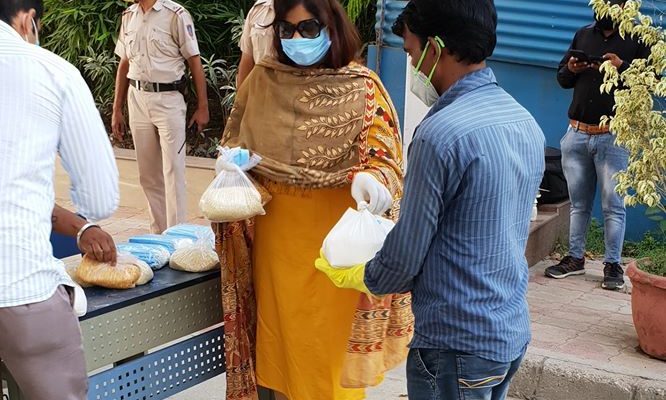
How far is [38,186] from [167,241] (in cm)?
133

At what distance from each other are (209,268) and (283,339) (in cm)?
38

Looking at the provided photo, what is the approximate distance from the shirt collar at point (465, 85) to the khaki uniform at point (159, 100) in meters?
4.22

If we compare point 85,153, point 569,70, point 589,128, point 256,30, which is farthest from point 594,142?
point 85,153

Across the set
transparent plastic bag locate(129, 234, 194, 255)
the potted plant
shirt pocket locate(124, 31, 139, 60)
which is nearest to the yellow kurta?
transparent plastic bag locate(129, 234, 194, 255)

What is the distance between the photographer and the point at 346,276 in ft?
8.29

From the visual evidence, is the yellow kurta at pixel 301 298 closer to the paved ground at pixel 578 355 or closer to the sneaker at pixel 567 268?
the paved ground at pixel 578 355

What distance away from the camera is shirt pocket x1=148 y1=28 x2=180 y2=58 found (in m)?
6.12

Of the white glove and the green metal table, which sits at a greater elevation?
the white glove

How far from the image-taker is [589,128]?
5559 mm

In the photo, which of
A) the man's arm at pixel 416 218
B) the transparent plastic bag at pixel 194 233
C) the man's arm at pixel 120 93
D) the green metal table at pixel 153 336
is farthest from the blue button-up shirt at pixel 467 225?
the man's arm at pixel 120 93

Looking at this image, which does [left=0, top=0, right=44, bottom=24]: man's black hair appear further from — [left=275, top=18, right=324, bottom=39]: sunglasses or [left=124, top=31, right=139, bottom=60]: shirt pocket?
[left=124, top=31, right=139, bottom=60]: shirt pocket

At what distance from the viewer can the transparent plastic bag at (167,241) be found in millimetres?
3387

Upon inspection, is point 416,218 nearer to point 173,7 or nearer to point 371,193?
point 371,193

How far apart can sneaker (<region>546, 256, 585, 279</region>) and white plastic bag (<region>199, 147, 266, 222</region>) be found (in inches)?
125
